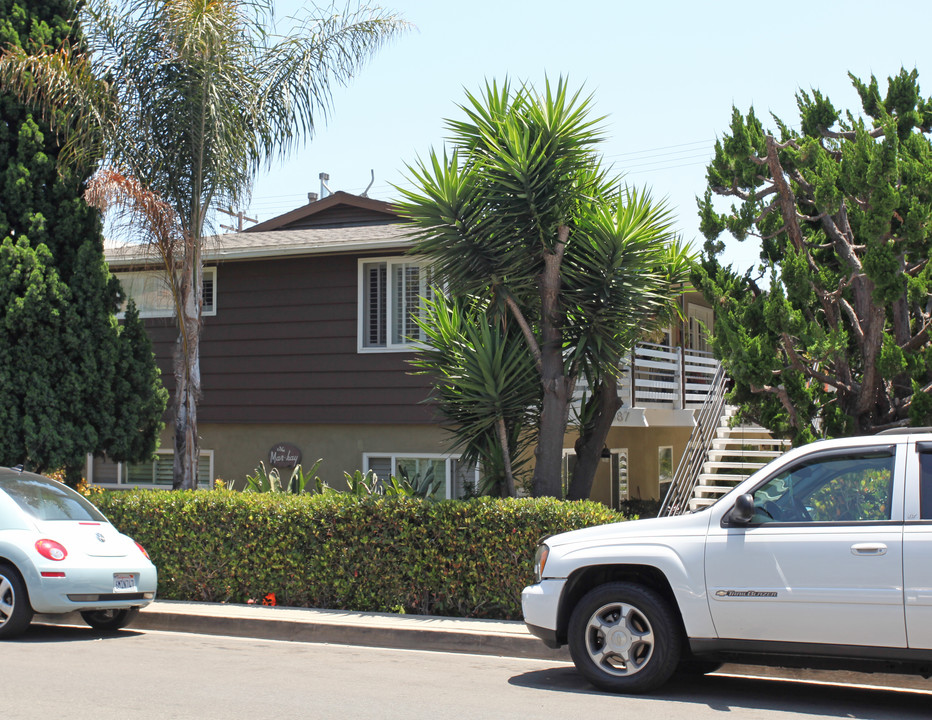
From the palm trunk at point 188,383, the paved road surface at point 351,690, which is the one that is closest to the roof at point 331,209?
the palm trunk at point 188,383

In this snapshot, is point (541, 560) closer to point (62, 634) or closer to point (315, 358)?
point (62, 634)

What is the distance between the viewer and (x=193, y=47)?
12047 millimetres

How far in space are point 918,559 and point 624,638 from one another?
1.94 meters

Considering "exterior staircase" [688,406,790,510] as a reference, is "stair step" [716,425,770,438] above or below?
above

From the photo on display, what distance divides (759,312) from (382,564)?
444 centimetres

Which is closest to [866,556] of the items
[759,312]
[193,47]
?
[759,312]

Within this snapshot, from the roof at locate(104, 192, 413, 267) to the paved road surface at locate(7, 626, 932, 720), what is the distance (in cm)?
649

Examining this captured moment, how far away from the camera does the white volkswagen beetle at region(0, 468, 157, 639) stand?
8766 millimetres

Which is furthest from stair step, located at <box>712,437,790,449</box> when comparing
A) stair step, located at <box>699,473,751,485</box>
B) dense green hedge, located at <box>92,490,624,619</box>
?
dense green hedge, located at <box>92,490,624,619</box>

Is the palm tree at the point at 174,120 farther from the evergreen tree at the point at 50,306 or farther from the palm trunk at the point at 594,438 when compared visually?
the palm trunk at the point at 594,438

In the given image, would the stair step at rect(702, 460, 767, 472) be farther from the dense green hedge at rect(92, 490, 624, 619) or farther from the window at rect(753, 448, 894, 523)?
the window at rect(753, 448, 894, 523)

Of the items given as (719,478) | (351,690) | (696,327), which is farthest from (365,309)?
(696,327)

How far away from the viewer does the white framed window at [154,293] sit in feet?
55.2

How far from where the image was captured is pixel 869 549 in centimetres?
612
